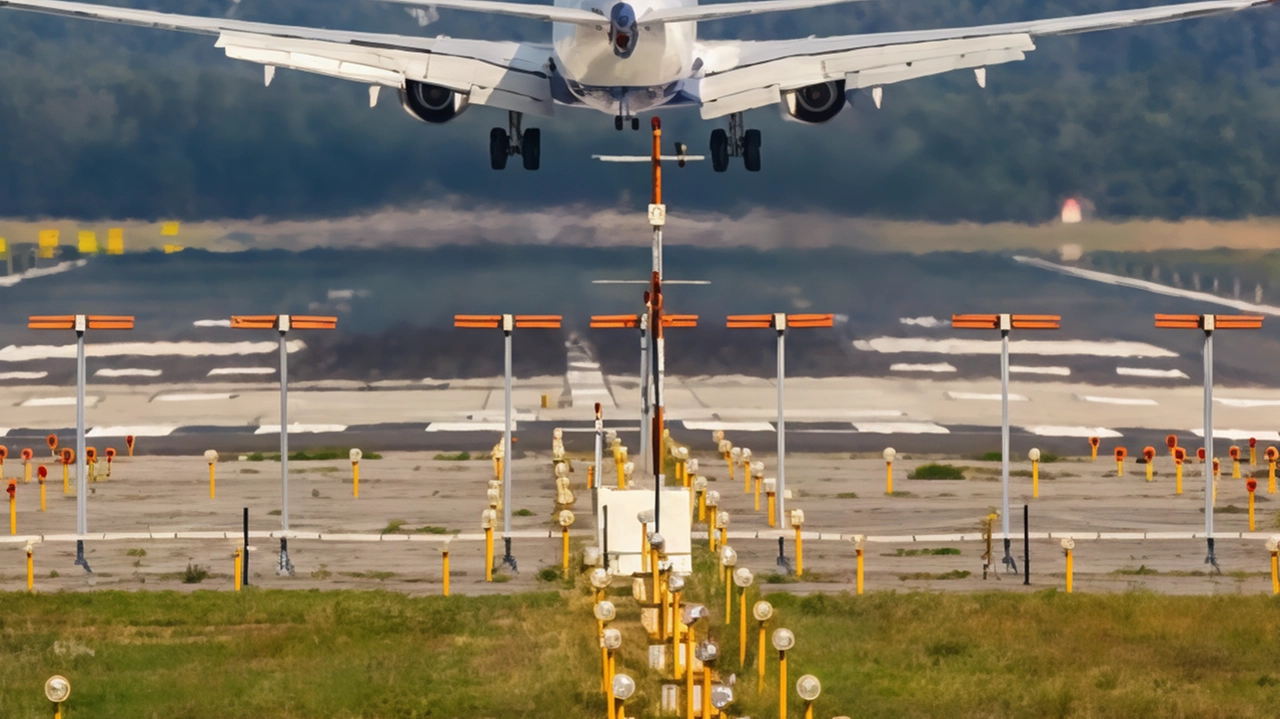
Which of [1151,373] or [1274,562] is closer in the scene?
[1274,562]

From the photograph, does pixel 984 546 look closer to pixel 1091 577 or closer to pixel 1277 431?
pixel 1091 577

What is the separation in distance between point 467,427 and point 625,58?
58.7ft

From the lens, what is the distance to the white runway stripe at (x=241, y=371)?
72125 mm

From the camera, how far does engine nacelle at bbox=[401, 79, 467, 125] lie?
171ft

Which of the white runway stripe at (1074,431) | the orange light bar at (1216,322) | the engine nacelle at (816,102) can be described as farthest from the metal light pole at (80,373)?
the white runway stripe at (1074,431)

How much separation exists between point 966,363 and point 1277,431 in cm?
1470

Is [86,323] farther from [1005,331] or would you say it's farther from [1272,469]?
[1272,469]

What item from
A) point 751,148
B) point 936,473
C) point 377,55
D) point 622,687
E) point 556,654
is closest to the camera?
point 622,687

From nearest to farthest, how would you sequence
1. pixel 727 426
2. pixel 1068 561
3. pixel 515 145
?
pixel 1068 561 < pixel 515 145 < pixel 727 426

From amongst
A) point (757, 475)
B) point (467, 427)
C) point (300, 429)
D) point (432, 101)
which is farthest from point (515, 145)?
point (757, 475)

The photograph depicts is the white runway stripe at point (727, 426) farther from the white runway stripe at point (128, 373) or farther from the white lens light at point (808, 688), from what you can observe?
the white lens light at point (808, 688)

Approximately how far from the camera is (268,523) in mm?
45219

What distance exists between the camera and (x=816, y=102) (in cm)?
5347

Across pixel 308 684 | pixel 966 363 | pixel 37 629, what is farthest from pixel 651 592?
pixel 966 363
